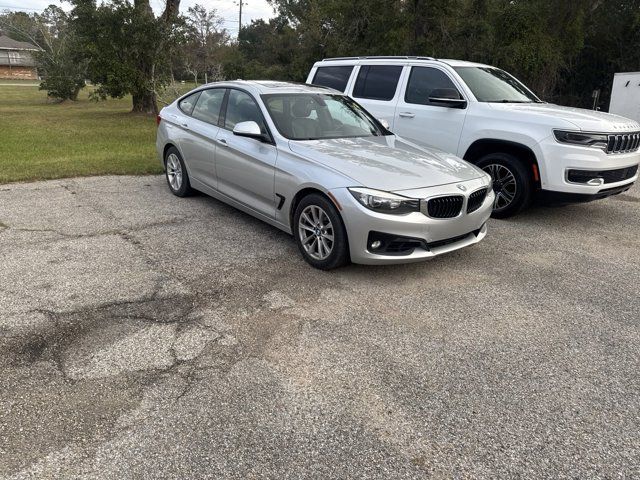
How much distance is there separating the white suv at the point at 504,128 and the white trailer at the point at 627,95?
8.57 m

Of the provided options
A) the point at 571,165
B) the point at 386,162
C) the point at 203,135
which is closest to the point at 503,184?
the point at 571,165

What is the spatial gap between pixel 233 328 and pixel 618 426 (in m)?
2.44

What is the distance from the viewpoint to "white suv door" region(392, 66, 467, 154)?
6.80m

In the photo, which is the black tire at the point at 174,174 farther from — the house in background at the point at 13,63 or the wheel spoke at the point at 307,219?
the house in background at the point at 13,63

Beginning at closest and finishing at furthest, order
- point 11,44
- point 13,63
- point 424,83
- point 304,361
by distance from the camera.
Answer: point 304,361 < point 424,83 < point 13,63 < point 11,44

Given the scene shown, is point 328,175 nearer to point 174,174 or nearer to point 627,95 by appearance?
point 174,174

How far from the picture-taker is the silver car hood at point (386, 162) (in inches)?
169

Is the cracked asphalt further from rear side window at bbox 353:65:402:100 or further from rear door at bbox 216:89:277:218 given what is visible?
rear side window at bbox 353:65:402:100

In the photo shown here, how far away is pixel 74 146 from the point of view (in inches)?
461

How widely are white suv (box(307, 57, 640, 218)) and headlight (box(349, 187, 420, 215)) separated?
226cm

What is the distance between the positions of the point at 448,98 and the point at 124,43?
47.3 feet

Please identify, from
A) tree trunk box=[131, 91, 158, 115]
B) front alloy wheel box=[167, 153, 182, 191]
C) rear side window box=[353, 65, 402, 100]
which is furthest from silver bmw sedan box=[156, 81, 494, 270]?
tree trunk box=[131, 91, 158, 115]

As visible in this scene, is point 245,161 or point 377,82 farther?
point 377,82

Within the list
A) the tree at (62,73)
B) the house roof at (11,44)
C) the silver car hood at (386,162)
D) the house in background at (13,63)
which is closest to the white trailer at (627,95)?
the silver car hood at (386,162)
